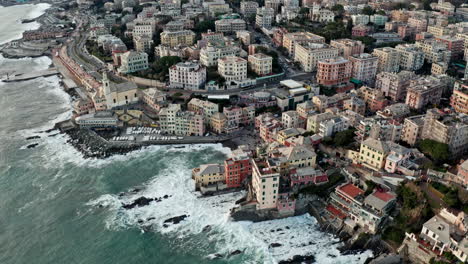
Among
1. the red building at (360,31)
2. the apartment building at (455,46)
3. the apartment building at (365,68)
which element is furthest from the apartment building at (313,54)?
the apartment building at (455,46)

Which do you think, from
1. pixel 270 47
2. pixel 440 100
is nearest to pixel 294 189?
pixel 440 100

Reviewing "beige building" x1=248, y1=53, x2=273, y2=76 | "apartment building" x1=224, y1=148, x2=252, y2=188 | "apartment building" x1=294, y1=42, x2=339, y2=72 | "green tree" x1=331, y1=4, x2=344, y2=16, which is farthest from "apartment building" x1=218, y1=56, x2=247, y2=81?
"green tree" x1=331, y1=4, x2=344, y2=16

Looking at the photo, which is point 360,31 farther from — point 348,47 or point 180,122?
point 180,122

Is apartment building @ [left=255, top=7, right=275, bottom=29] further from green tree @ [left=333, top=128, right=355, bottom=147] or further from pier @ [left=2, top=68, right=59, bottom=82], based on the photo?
green tree @ [left=333, top=128, right=355, bottom=147]

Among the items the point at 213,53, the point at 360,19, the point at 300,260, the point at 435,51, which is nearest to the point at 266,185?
the point at 300,260

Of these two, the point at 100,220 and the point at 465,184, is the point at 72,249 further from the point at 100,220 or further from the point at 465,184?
the point at 465,184

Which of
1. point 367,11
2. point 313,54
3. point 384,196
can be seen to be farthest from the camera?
point 367,11
